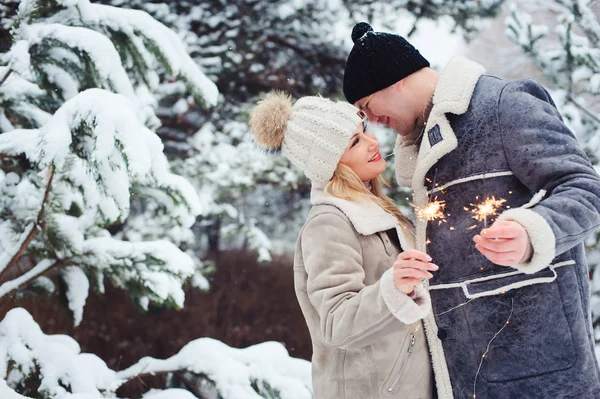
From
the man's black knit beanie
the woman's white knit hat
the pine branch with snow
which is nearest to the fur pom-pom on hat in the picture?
the woman's white knit hat

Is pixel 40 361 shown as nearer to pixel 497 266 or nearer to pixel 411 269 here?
pixel 411 269

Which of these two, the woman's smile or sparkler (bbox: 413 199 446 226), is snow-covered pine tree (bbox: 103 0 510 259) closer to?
the woman's smile

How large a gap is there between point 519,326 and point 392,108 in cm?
83

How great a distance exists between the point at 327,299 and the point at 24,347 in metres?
1.20

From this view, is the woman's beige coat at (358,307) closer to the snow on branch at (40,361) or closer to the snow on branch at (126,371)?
the snow on branch at (126,371)

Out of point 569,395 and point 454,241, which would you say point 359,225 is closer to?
point 454,241

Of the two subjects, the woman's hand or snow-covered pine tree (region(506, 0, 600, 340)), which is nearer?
the woman's hand

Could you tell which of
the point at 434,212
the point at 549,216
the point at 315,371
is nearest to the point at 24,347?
the point at 315,371

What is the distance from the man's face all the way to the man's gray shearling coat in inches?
6.6

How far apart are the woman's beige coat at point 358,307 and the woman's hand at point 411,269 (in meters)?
0.03

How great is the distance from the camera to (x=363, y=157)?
6.33ft

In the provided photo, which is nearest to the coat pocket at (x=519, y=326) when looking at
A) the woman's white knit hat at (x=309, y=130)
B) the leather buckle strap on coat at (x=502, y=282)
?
the leather buckle strap on coat at (x=502, y=282)

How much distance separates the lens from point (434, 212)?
1773 mm

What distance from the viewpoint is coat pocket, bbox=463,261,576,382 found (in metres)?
1.61
